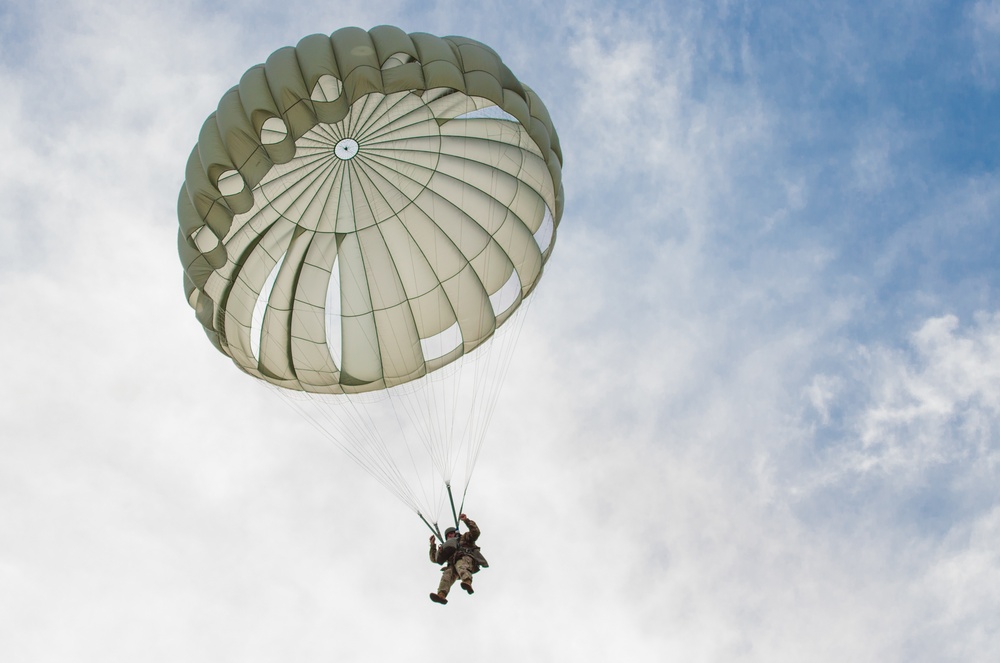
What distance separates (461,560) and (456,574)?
20 cm

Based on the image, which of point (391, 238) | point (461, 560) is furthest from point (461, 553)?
point (391, 238)

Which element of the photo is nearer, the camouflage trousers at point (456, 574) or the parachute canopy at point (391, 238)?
the camouflage trousers at point (456, 574)

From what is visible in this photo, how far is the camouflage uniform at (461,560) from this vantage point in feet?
39.9

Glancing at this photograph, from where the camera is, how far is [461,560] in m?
12.3

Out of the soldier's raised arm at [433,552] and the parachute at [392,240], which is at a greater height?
the parachute at [392,240]

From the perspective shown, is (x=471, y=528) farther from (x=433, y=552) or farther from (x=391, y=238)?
(x=391, y=238)

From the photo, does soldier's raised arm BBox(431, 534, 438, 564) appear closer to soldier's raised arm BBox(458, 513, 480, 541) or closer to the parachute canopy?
soldier's raised arm BBox(458, 513, 480, 541)

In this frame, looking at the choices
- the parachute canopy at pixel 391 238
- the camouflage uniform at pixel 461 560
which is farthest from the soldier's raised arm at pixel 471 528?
the parachute canopy at pixel 391 238

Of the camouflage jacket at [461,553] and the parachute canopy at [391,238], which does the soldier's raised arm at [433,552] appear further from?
the parachute canopy at [391,238]

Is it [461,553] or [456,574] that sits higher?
[461,553]

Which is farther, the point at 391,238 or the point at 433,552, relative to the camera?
the point at 391,238

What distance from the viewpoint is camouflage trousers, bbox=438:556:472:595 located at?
12125 millimetres

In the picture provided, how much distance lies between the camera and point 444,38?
12695 mm

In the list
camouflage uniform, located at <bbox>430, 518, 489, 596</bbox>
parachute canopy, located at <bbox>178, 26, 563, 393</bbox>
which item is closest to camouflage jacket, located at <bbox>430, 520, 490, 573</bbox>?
camouflage uniform, located at <bbox>430, 518, 489, 596</bbox>
